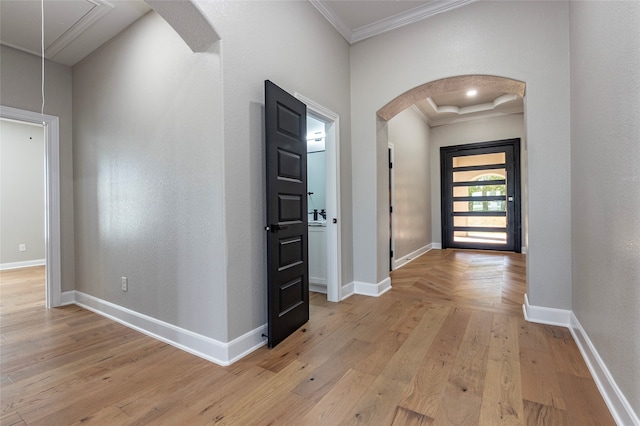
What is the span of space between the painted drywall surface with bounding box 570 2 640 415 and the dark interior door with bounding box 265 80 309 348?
2008mm

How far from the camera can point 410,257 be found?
19.1 ft

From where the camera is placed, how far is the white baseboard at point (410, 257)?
5.12m

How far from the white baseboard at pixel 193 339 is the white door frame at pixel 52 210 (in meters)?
1.09

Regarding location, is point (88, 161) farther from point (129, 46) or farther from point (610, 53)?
point (610, 53)

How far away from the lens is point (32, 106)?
3209 mm

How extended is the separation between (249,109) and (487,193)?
20.6ft

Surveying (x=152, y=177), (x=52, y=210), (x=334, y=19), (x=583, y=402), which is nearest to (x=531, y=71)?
(x=334, y=19)

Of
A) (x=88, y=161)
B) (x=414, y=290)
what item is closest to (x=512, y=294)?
(x=414, y=290)

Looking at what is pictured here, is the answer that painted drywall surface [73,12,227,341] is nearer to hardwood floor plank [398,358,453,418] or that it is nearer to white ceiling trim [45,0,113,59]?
white ceiling trim [45,0,113,59]

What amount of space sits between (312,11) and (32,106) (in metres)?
3.28

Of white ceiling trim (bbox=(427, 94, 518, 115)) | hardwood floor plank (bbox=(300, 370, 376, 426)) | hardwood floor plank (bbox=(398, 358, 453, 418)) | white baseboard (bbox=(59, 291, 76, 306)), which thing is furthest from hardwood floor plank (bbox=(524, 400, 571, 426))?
white ceiling trim (bbox=(427, 94, 518, 115))

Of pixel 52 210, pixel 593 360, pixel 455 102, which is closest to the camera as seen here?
pixel 593 360

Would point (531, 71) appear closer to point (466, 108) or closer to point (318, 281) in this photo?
point (318, 281)

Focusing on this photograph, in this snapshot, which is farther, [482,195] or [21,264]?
[482,195]
